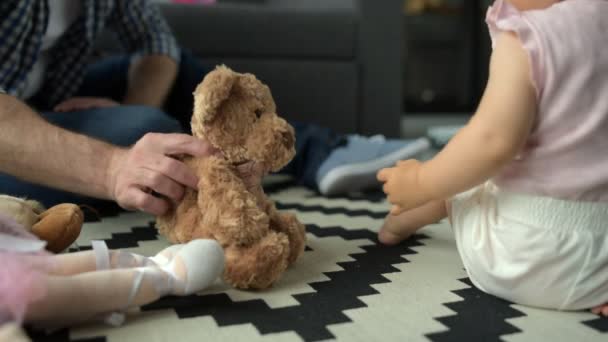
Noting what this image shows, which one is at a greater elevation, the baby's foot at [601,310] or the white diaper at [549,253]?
the white diaper at [549,253]

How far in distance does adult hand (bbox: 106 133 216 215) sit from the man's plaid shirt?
1.49 ft

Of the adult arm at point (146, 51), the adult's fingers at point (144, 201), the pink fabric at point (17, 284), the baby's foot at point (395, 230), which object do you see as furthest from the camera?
the adult arm at point (146, 51)

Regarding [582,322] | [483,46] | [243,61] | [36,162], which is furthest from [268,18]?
[483,46]

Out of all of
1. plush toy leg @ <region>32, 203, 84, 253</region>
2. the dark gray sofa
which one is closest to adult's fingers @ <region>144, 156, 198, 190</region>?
plush toy leg @ <region>32, 203, 84, 253</region>

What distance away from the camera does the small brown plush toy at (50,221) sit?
59 cm

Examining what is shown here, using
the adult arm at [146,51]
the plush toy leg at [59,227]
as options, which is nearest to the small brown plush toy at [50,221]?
the plush toy leg at [59,227]

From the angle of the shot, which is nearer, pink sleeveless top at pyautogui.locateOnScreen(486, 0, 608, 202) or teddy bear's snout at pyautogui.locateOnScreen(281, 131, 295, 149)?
pink sleeveless top at pyautogui.locateOnScreen(486, 0, 608, 202)

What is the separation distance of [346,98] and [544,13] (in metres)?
1.22

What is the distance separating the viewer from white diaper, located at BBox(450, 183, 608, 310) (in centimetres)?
54

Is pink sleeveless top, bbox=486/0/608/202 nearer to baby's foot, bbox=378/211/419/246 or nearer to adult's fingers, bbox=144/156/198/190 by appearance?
baby's foot, bbox=378/211/419/246

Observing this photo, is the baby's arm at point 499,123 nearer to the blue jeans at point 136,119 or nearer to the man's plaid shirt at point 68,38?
the blue jeans at point 136,119

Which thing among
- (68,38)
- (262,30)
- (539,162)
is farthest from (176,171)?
(262,30)

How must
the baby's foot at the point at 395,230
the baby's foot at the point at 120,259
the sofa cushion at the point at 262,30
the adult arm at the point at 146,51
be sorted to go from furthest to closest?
the sofa cushion at the point at 262,30 < the adult arm at the point at 146,51 < the baby's foot at the point at 395,230 < the baby's foot at the point at 120,259

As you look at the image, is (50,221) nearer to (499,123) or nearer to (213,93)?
(213,93)
